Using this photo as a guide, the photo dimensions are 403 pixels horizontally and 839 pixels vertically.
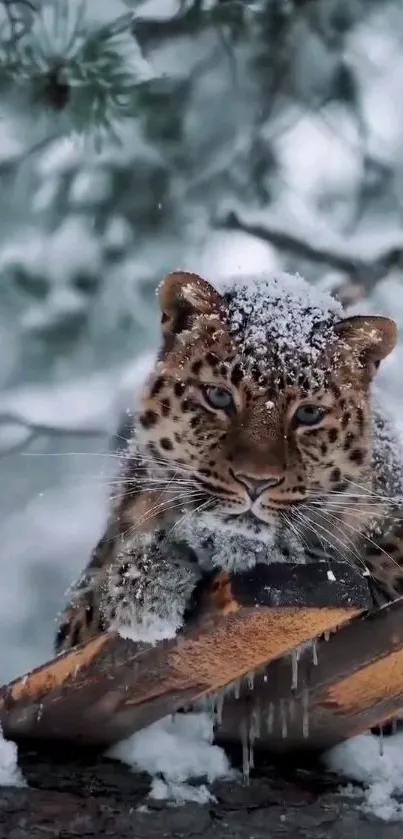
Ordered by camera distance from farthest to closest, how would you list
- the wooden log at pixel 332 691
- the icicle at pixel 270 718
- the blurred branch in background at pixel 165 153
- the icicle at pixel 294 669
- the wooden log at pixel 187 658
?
the blurred branch in background at pixel 165 153 → the icicle at pixel 270 718 → the icicle at pixel 294 669 → the wooden log at pixel 332 691 → the wooden log at pixel 187 658

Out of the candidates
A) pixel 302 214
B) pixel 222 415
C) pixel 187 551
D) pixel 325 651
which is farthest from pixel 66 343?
pixel 325 651

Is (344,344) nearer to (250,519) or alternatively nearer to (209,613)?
(250,519)

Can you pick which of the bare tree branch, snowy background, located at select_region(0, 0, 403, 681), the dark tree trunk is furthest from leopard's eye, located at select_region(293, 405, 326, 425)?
the bare tree branch

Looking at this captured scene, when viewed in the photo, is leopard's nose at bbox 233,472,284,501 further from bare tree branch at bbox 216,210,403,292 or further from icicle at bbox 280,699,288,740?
bare tree branch at bbox 216,210,403,292

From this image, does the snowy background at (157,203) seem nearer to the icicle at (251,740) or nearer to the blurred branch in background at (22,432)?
the blurred branch in background at (22,432)

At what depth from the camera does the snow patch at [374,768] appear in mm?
1522

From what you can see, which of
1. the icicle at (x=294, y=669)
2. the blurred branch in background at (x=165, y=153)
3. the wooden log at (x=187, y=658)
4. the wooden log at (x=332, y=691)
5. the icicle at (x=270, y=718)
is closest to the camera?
the wooden log at (x=187, y=658)

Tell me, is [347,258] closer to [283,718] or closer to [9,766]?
[283,718]

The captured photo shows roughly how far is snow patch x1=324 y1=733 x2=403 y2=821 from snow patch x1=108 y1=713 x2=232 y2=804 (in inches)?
7.8

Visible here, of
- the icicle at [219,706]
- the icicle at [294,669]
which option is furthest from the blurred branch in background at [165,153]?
the icicle at [294,669]

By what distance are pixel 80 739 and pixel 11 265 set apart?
1.19 m

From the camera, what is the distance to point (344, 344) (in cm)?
171

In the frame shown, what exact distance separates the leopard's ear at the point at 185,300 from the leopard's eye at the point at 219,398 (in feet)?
0.44

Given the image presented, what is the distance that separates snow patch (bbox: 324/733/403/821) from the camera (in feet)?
4.99
